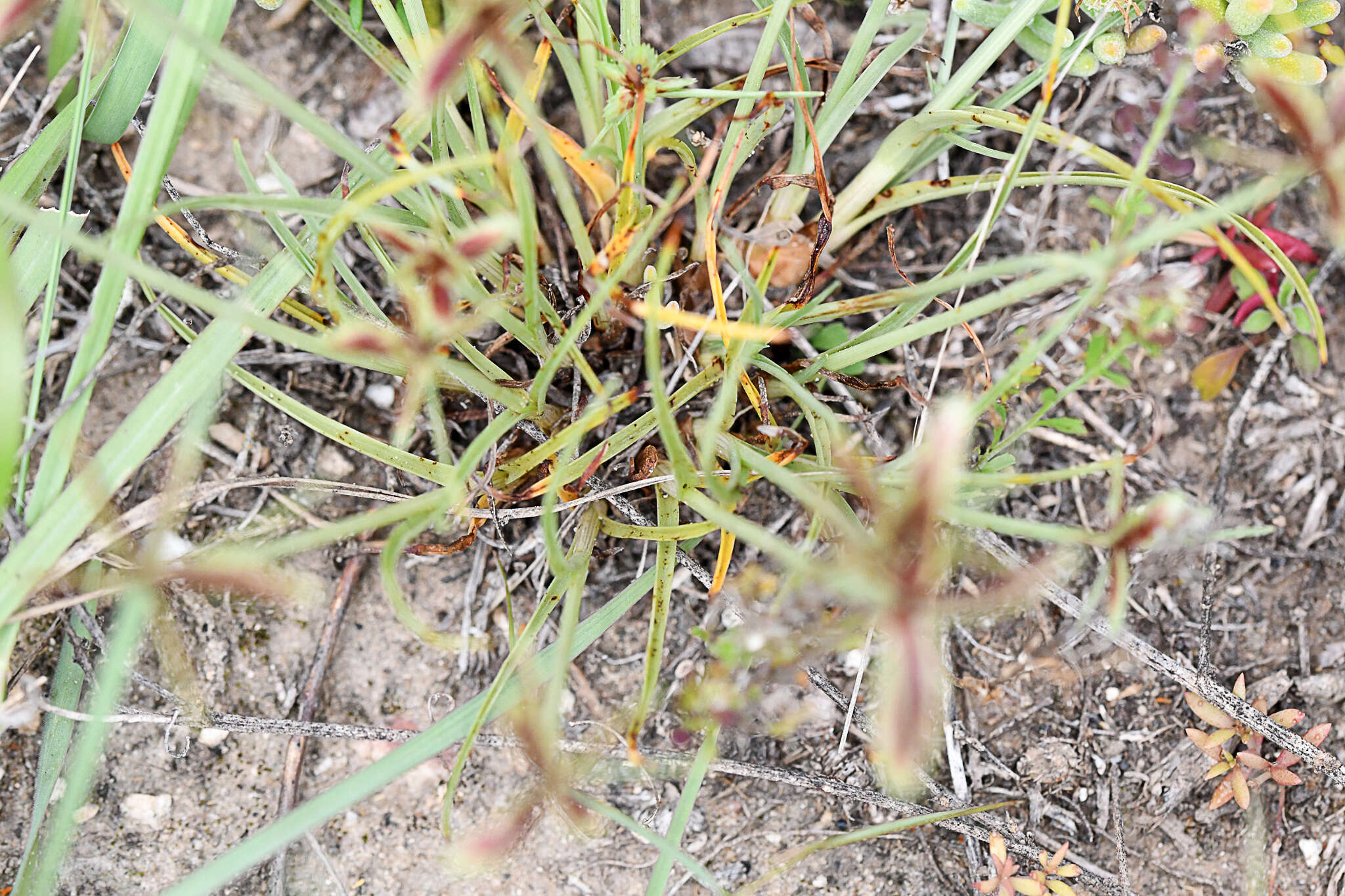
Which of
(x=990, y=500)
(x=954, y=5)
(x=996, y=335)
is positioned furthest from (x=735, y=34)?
(x=990, y=500)

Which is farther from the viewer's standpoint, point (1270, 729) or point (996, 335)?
point (996, 335)

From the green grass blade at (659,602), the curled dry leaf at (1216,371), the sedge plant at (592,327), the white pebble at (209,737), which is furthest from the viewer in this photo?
the curled dry leaf at (1216,371)

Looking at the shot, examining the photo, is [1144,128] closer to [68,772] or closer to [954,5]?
[954,5]

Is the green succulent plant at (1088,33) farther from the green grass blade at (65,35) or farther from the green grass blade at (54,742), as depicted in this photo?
the green grass blade at (54,742)

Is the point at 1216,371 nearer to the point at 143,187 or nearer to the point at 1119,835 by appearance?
the point at 1119,835

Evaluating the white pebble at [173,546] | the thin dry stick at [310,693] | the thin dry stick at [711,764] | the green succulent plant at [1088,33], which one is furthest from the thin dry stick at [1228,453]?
the white pebble at [173,546]

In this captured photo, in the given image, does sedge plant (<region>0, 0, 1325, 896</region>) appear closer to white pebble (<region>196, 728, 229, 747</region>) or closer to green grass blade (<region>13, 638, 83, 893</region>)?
green grass blade (<region>13, 638, 83, 893</region>)
